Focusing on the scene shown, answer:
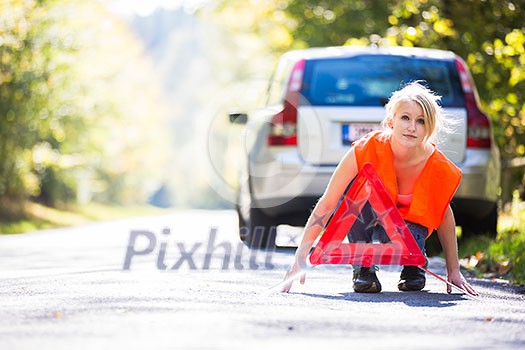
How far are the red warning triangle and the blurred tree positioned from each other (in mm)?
17572

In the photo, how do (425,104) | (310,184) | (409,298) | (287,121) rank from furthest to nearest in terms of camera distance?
(287,121), (310,184), (425,104), (409,298)

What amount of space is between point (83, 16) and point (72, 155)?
813 cm

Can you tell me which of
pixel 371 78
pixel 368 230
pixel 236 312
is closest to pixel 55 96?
pixel 371 78

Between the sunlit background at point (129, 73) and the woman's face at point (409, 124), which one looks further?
the sunlit background at point (129, 73)

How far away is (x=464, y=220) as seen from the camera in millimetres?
9914

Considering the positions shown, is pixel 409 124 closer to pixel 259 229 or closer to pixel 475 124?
pixel 475 124

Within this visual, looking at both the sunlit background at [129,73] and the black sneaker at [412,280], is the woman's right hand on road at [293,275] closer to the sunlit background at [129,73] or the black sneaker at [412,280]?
the black sneaker at [412,280]

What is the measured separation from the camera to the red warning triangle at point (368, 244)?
19.8 feet

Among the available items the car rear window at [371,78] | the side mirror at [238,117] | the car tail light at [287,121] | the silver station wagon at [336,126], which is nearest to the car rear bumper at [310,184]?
the silver station wagon at [336,126]

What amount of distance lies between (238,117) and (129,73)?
1464 inches

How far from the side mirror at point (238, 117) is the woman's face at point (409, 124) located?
4.07m

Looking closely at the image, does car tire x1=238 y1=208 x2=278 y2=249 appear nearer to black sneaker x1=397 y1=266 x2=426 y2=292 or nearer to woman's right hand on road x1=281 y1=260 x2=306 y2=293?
black sneaker x1=397 y1=266 x2=426 y2=292

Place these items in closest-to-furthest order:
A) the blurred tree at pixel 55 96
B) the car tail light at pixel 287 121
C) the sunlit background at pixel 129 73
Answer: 1. the car tail light at pixel 287 121
2. the sunlit background at pixel 129 73
3. the blurred tree at pixel 55 96

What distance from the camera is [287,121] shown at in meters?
9.30
